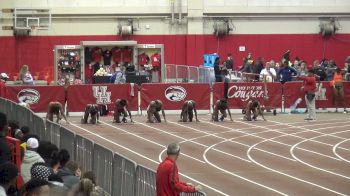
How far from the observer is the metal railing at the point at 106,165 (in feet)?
44.3

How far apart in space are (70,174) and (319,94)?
2668 cm

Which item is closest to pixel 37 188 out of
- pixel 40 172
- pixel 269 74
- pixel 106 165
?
pixel 40 172

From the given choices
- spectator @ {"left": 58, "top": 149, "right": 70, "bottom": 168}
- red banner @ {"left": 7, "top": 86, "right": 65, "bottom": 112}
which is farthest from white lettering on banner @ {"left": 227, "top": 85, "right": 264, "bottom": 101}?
spectator @ {"left": 58, "top": 149, "right": 70, "bottom": 168}

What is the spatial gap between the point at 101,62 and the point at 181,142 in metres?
21.3

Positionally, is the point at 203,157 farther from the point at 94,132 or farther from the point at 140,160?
the point at 94,132

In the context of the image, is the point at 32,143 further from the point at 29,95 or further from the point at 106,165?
the point at 29,95

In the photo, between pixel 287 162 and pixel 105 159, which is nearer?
pixel 105 159

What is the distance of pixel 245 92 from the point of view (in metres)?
37.8

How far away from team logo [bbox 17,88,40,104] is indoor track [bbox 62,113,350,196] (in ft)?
6.11

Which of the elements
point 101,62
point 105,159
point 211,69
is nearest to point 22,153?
point 105,159

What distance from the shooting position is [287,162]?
24719 mm

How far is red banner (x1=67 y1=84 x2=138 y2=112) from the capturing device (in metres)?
36.3

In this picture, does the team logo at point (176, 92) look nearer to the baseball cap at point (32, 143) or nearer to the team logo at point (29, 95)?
the team logo at point (29, 95)

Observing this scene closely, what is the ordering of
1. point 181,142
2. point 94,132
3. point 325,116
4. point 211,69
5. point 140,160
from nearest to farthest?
point 140,160 < point 181,142 < point 94,132 < point 325,116 < point 211,69
